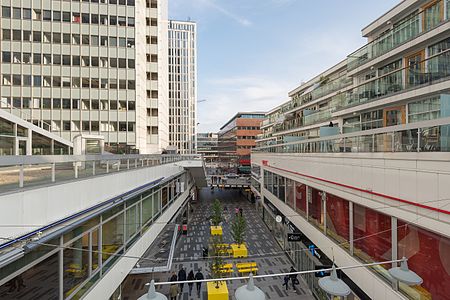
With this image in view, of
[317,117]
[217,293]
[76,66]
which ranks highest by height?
[76,66]

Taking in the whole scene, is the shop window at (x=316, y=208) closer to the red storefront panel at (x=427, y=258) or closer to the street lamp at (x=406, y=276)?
the red storefront panel at (x=427, y=258)

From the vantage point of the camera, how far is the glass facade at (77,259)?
15.9ft

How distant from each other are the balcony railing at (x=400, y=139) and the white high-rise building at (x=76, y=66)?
2534 cm

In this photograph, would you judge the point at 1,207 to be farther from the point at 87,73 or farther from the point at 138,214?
the point at 87,73

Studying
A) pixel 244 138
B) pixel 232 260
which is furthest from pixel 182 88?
pixel 232 260

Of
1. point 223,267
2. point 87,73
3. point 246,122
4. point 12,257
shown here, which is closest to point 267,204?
point 223,267

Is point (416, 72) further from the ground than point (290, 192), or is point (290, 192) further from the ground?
point (416, 72)

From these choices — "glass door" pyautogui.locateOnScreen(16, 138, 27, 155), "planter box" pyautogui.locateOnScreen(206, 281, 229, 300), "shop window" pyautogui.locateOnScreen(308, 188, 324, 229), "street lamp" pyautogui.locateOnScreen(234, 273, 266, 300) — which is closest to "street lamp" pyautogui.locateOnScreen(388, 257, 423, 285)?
"street lamp" pyautogui.locateOnScreen(234, 273, 266, 300)

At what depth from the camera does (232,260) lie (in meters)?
22.1

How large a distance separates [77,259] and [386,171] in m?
10.5

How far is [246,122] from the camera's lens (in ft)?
253

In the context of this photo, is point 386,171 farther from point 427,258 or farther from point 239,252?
point 239,252

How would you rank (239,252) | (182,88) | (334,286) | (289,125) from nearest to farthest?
(334,286), (239,252), (289,125), (182,88)

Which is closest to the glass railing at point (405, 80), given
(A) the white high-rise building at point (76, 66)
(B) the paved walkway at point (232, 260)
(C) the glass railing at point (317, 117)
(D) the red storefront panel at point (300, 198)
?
(C) the glass railing at point (317, 117)
